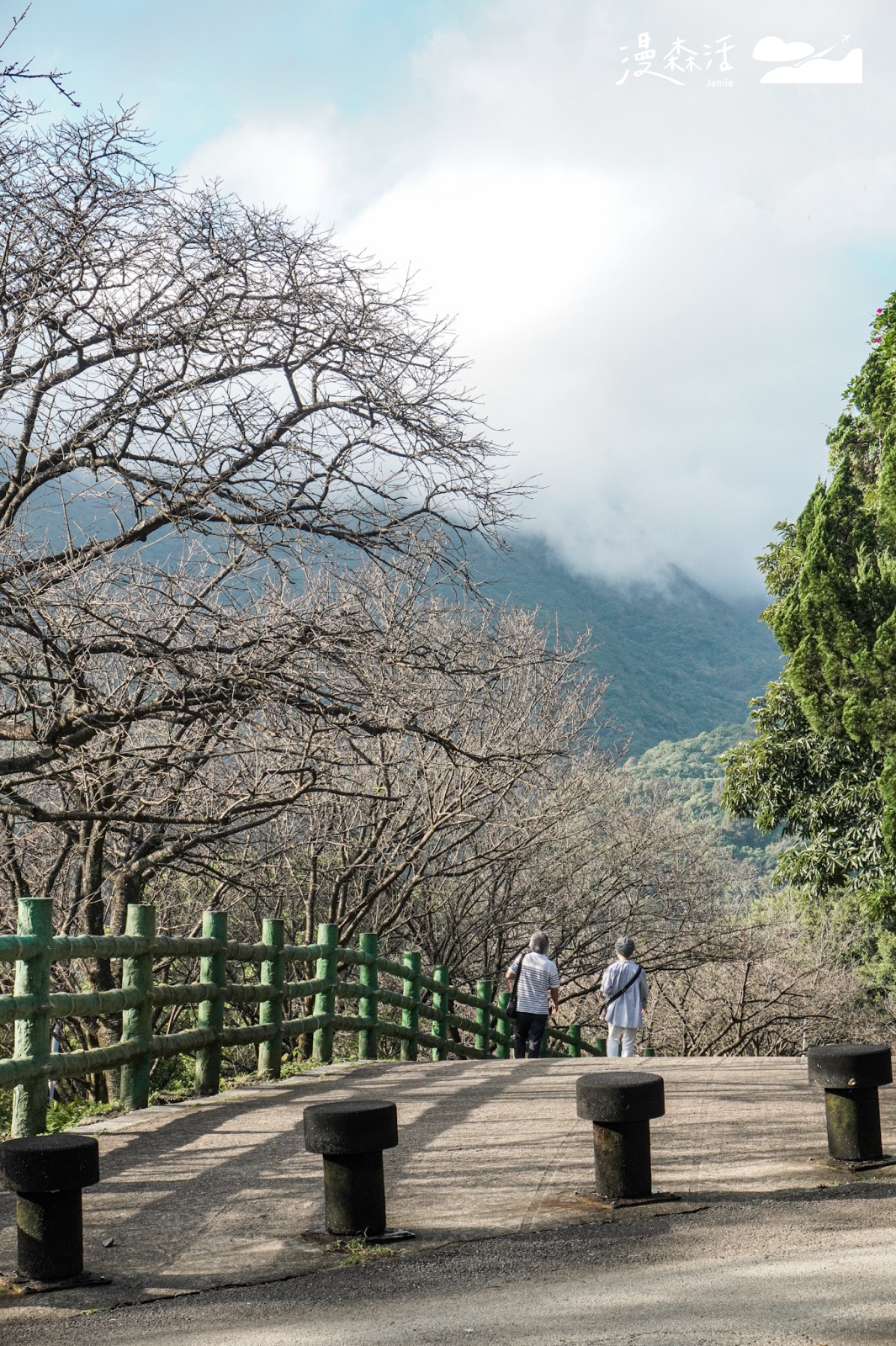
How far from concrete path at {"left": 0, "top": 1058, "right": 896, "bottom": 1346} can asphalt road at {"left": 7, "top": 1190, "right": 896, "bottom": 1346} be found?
0.01m

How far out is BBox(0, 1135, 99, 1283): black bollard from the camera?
4.07 metres

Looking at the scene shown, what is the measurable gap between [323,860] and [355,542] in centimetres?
1035

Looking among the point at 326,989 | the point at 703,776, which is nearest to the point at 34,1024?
the point at 326,989

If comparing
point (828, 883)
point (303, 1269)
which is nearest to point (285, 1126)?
→ point (303, 1269)

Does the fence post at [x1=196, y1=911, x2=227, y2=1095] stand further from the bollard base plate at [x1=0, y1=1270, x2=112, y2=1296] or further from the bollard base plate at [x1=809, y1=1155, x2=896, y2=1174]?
the bollard base plate at [x1=809, y1=1155, x2=896, y2=1174]

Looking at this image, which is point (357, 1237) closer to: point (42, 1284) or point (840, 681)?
point (42, 1284)

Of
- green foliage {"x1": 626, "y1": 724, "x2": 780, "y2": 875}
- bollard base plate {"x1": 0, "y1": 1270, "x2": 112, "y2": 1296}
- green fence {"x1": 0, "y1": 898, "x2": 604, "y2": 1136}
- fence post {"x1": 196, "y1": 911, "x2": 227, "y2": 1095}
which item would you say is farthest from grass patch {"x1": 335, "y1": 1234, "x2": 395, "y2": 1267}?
green foliage {"x1": 626, "y1": 724, "x2": 780, "y2": 875}

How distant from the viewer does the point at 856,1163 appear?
5.42 metres

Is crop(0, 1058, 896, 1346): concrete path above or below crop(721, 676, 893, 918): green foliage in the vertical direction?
below

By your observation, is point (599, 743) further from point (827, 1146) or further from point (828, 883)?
point (827, 1146)

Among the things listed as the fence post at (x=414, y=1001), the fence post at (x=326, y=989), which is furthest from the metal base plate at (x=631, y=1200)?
the fence post at (x=414, y=1001)

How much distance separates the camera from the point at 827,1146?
18.7 ft

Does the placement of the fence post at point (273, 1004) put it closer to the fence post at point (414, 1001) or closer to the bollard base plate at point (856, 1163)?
the fence post at point (414, 1001)

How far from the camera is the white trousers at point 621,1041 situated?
13.1 m
